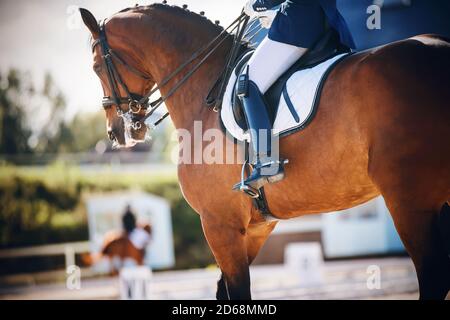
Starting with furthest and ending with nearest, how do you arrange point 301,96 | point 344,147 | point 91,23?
1. point 91,23
2. point 301,96
3. point 344,147

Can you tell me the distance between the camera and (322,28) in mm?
3729

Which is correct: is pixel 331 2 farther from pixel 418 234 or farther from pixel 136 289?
pixel 136 289

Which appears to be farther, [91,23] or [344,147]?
[91,23]

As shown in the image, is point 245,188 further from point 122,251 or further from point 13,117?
point 13,117

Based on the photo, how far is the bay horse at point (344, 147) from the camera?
3.10 metres

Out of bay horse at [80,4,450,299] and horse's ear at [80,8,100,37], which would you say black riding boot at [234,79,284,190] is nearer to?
bay horse at [80,4,450,299]

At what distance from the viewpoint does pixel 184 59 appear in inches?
171

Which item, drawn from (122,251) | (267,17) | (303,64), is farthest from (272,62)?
(122,251)

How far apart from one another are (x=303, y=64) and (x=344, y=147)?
2.21 ft

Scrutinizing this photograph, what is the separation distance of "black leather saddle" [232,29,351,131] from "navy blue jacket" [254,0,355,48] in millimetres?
51

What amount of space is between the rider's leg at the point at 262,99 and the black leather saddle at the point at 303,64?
0.12 ft

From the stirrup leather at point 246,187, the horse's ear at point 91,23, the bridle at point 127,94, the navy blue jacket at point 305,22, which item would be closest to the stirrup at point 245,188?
the stirrup leather at point 246,187

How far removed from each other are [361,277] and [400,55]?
310 inches
